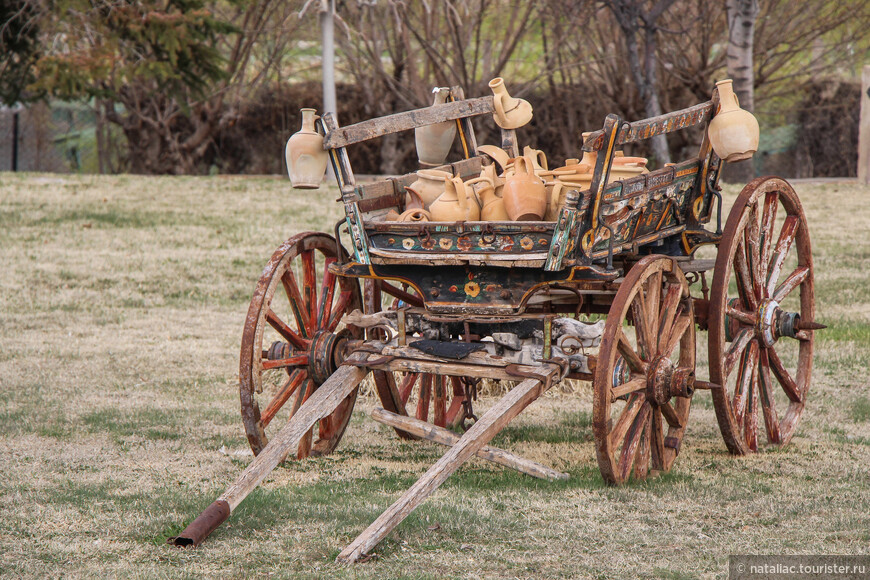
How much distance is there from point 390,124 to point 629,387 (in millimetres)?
1491

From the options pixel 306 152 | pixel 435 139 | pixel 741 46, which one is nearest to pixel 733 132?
pixel 435 139

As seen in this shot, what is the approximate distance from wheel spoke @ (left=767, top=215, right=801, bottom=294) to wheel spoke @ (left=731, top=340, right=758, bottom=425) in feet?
1.16

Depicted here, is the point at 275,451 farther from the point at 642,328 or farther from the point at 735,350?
the point at 735,350

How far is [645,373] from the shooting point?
14.5ft

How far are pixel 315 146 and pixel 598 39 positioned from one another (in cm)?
1376

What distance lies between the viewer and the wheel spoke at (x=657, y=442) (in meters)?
4.55

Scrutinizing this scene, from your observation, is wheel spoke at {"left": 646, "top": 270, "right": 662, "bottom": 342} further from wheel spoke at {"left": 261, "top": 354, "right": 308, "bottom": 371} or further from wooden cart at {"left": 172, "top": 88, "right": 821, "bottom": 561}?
wheel spoke at {"left": 261, "top": 354, "right": 308, "bottom": 371}

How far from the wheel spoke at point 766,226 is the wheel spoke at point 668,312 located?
74 cm

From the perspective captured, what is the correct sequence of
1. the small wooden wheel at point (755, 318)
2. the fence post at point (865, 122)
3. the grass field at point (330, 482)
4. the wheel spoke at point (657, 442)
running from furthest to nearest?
the fence post at point (865, 122)
the small wooden wheel at point (755, 318)
the wheel spoke at point (657, 442)
the grass field at point (330, 482)

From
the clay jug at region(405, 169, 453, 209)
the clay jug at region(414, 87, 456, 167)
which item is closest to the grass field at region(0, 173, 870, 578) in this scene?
the clay jug at region(405, 169, 453, 209)

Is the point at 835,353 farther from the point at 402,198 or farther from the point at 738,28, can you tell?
the point at 738,28

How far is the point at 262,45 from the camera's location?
2006cm

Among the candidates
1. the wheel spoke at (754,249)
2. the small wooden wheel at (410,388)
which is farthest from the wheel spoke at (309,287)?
the wheel spoke at (754,249)

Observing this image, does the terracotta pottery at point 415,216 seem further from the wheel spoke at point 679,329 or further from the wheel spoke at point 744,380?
the wheel spoke at point 744,380
